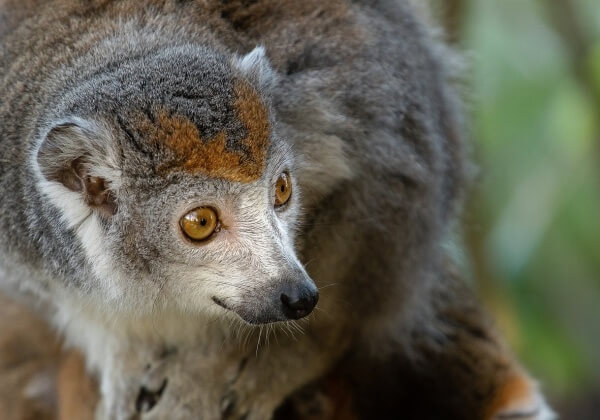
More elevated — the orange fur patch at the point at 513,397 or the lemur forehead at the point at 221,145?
the lemur forehead at the point at 221,145

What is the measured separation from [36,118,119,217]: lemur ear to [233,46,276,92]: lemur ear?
0.54m

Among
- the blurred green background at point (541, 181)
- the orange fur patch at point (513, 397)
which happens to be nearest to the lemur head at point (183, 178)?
the orange fur patch at point (513, 397)

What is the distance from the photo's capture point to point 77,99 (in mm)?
2990

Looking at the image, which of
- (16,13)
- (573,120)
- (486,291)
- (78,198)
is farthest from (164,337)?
(573,120)

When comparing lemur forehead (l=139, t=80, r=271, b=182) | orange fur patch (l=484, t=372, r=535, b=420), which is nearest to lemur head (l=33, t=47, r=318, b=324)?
lemur forehead (l=139, t=80, r=271, b=182)

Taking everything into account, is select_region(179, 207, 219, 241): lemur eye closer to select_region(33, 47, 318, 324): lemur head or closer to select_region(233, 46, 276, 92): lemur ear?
select_region(33, 47, 318, 324): lemur head

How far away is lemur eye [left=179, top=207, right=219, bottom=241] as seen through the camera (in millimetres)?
2879

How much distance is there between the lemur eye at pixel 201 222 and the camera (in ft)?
9.45

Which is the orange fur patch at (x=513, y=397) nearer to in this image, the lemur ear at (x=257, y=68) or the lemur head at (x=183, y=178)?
the lemur head at (x=183, y=178)

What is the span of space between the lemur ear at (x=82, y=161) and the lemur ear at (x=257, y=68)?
0.54m

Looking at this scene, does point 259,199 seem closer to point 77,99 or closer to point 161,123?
point 161,123

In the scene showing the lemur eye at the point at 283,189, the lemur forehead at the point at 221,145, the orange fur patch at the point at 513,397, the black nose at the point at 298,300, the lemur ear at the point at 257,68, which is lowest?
the orange fur patch at the point at 513,397

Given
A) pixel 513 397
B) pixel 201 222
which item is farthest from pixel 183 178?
pixel 513 397

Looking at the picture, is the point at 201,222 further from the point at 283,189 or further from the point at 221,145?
the point at 283,189
